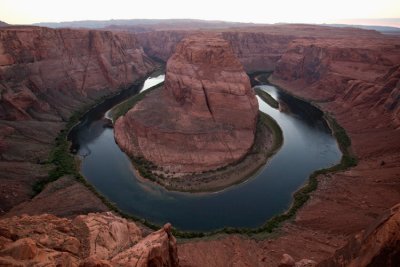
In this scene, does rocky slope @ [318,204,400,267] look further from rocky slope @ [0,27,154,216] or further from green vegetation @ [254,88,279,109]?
green vegetation @ [254,88,279,109]

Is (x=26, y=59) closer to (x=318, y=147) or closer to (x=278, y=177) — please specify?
(x=278, y=177)

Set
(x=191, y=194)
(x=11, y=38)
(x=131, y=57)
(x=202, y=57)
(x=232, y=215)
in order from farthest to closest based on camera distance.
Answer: (x=131, y=57) → (x=11, y=38) → (x=202, y=57) → (x=191, y=194) → (x=232, y=215)

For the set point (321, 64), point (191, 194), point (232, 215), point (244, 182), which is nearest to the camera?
point (232, 215)

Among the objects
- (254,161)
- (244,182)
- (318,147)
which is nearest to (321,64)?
(318,147)

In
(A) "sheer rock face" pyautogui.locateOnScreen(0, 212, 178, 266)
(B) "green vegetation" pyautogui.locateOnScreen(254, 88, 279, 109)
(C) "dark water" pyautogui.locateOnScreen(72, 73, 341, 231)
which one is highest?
(B) "green vegetation" pyautogui.locateOnScreen(254, 88, 279, 109)

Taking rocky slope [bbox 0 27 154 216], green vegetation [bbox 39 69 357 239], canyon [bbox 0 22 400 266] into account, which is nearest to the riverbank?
green vegetation [bbox 39 69 357 239]

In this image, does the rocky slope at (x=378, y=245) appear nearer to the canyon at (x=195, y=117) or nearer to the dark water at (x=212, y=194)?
the dark water at (x=212, y=194)

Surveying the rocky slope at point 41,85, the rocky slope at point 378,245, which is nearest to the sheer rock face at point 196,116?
the rocky slope at point 41,85
